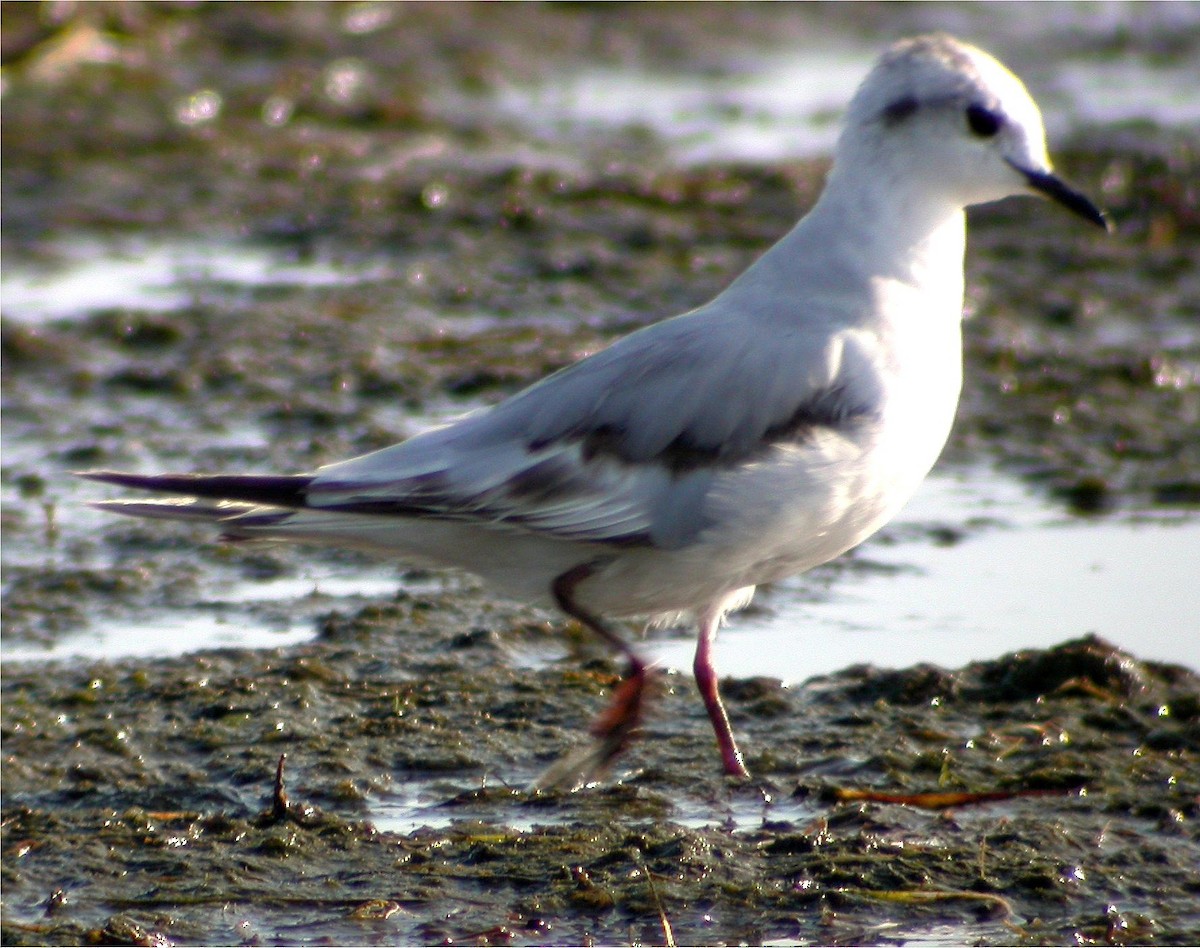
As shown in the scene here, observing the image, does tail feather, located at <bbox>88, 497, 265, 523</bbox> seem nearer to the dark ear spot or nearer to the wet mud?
the wet mud

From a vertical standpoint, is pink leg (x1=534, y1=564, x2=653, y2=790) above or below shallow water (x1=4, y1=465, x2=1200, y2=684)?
above

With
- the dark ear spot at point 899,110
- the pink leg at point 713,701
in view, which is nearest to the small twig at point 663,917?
the pink leg at point 713,701

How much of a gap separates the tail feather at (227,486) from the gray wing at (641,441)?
5cm

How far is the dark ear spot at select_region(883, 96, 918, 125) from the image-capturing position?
4879 mm

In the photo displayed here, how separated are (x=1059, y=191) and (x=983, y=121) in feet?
0.96

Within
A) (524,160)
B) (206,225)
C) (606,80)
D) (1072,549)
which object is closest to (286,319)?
→ (206,225)

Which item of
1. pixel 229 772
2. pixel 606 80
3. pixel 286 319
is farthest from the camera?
pixel 606 80

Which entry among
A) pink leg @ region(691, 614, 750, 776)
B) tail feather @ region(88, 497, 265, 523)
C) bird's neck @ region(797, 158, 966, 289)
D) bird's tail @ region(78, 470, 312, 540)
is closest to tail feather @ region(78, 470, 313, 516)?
bird's tail @ region(78, 470, 312, 540)

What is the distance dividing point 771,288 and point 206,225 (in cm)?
586

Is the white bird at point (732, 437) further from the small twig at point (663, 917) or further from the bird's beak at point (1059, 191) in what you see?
the small twig at point (663, 917)

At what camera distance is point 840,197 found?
4.90 meters

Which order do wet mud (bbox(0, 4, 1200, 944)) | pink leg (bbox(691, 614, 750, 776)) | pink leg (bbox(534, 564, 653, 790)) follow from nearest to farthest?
wet mud (bbox(0, 4, 1200, 944)) → pink leg (bbox(534, 564, 653, 790)) → pink leg (bbox(691, 614, 750, 776))

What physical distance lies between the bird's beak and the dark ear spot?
0.30 metres

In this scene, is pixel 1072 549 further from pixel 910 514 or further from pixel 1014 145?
pixel 1014 145
